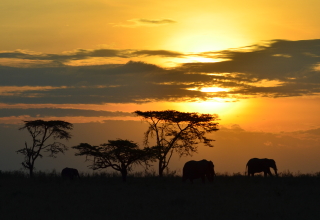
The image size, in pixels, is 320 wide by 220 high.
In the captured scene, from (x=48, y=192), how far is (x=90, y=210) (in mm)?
6828

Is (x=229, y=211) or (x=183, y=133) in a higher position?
(x=183, y=133)

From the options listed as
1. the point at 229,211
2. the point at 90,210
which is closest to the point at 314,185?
the point at 229,211

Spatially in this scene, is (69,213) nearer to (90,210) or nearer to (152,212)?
(90,210)

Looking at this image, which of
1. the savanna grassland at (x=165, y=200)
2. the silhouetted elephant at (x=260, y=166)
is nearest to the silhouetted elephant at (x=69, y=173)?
the savanna grassland at (x=165, y=200)

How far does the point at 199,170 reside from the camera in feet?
95.8

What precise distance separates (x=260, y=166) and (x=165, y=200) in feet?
51.7

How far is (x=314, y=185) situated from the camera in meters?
26.0

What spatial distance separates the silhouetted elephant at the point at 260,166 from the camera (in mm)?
34375

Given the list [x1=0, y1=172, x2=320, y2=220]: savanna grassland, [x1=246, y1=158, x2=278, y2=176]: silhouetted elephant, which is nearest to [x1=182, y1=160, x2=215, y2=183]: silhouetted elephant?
[x1=0, y1=172, x2=320, y2=220]: savanna grassland

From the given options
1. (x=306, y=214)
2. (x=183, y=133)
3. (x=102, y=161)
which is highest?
(x=183, y=133)

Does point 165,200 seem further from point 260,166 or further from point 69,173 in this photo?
point 260,166

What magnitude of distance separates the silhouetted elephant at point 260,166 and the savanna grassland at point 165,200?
5.57 m

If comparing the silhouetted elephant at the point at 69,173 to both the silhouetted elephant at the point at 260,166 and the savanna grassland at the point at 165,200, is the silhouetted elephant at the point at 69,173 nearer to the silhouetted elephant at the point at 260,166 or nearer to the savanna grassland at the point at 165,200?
the savanna grassland at the point at 165,200

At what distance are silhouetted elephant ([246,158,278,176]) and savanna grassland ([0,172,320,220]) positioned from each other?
5.57 m
